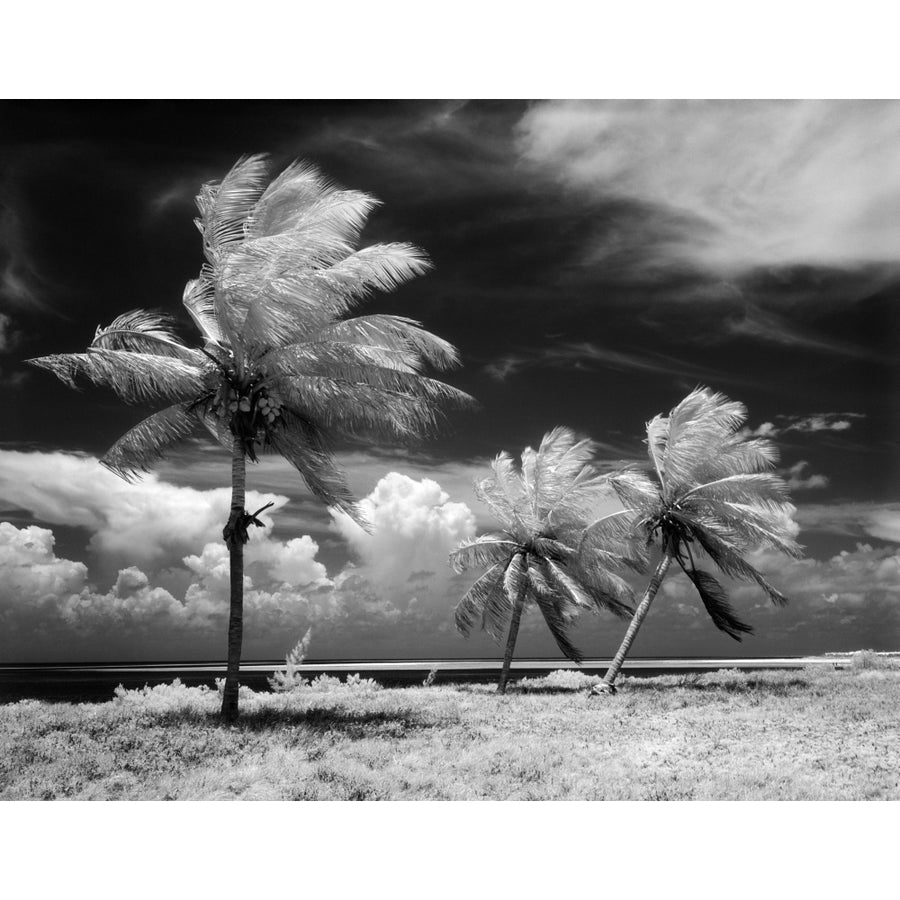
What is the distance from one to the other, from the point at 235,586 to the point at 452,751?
314cm

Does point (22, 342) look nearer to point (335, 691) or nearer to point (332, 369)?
point (332, 369)

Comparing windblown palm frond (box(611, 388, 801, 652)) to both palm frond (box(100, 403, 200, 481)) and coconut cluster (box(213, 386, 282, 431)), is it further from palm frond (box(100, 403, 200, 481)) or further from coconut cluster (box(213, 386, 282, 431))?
palm frond (box(100, 403, 200, 481))

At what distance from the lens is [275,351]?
9648mm

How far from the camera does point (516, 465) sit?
13805 mm

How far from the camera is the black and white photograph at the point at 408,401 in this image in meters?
9.23

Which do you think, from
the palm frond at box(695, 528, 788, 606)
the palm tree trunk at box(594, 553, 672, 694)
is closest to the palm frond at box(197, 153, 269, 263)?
the palm tree trunk at box(594, 553, 672, 694)

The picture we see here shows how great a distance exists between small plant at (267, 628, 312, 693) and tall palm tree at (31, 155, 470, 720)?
1425 millimetres

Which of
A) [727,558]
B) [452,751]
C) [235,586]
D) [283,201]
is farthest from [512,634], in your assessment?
[283,201]

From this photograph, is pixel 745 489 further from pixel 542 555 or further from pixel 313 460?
pixel 313 460

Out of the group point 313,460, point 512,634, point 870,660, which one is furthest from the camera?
point 512,634

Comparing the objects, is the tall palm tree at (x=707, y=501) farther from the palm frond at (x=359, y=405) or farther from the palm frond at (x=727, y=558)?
the palm frond at (x=359, y=405)

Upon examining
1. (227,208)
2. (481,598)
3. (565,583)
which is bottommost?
(481,598)

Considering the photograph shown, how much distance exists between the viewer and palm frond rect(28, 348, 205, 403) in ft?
31.4

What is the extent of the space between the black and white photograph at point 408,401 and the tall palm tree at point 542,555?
108 centimetres
